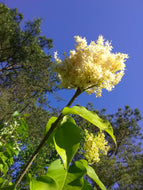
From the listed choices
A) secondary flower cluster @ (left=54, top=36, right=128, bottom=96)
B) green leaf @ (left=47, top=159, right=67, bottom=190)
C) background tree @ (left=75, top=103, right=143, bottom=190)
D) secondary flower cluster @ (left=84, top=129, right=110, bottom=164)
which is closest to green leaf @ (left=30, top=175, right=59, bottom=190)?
green leaf @ (left=47, top=159, right=67, bottom=190)

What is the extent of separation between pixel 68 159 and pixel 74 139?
0.24 feet

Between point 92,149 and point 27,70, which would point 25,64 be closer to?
point 27,70

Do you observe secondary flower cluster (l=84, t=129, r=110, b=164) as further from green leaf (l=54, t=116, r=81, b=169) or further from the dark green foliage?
the dark green foliage

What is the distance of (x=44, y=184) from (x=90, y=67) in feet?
1.89

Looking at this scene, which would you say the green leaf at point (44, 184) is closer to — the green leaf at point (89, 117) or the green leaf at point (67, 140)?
the green leaf at point (67, 140)

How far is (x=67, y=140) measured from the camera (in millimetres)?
613

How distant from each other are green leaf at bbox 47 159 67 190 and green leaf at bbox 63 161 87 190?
0.02 metres

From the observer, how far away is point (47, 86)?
13211 millimetres

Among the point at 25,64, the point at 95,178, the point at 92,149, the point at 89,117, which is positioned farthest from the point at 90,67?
the point at 25,64

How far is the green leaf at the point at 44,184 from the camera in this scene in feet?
1.93

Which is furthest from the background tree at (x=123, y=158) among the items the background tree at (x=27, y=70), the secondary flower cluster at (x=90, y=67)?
the secondary flower cluster at (x=90, y=67)

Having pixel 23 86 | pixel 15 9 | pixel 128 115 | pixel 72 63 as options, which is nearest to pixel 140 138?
pixel 128 115

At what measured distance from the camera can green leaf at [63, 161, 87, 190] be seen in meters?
0.62

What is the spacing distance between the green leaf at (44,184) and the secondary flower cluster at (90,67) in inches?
17.7
